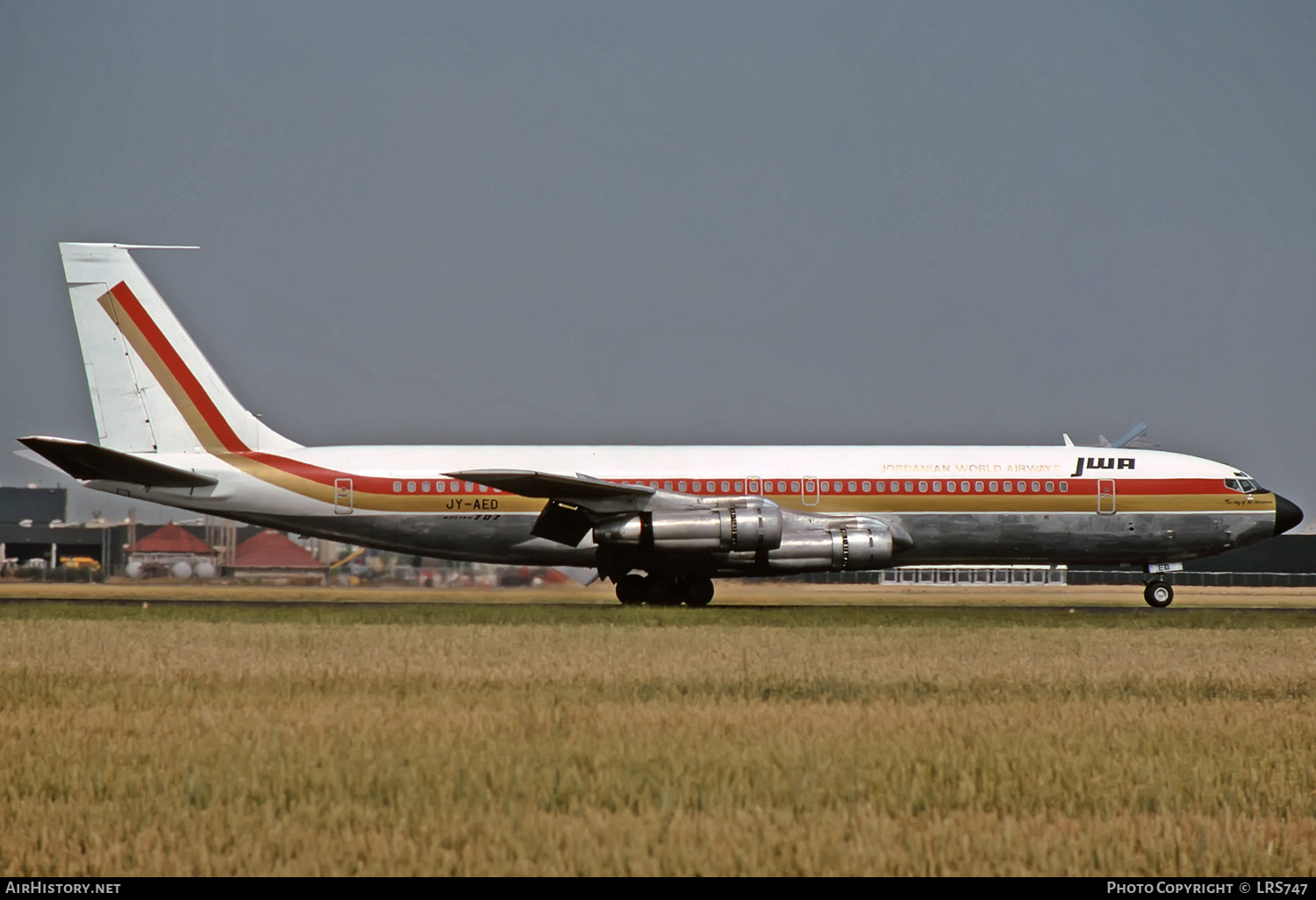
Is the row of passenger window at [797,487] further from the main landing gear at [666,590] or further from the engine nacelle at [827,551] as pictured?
the main landing gear at [666,590]

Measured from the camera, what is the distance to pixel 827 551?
35.6m

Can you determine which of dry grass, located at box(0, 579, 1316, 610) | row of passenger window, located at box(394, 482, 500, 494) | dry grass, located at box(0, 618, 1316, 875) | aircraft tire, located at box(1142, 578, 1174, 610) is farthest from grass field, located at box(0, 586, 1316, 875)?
dry grass, located at box(0, 579, 1316, 610)

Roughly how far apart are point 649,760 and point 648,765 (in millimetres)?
258

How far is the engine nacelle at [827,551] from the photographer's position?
3559cm

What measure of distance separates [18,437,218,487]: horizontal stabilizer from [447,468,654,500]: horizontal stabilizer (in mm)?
7039

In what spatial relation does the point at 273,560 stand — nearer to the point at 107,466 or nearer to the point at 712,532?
the point at 107,466

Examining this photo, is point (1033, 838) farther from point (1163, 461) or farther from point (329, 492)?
point (1163, 461)

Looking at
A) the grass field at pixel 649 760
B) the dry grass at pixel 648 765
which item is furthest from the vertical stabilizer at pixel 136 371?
the dry grass at pixel 648 765

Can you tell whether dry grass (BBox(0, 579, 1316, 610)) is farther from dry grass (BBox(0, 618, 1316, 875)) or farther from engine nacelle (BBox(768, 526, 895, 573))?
dry grass (BBox(0, 618, 1316, 875))

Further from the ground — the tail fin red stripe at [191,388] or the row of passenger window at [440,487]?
the tail fin red stripe at [191,388]

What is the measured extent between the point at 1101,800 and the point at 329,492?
28.7m

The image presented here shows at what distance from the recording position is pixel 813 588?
6116 cm

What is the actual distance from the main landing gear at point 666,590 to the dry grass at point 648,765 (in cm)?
1553

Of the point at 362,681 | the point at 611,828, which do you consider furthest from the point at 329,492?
the point at 611,828
